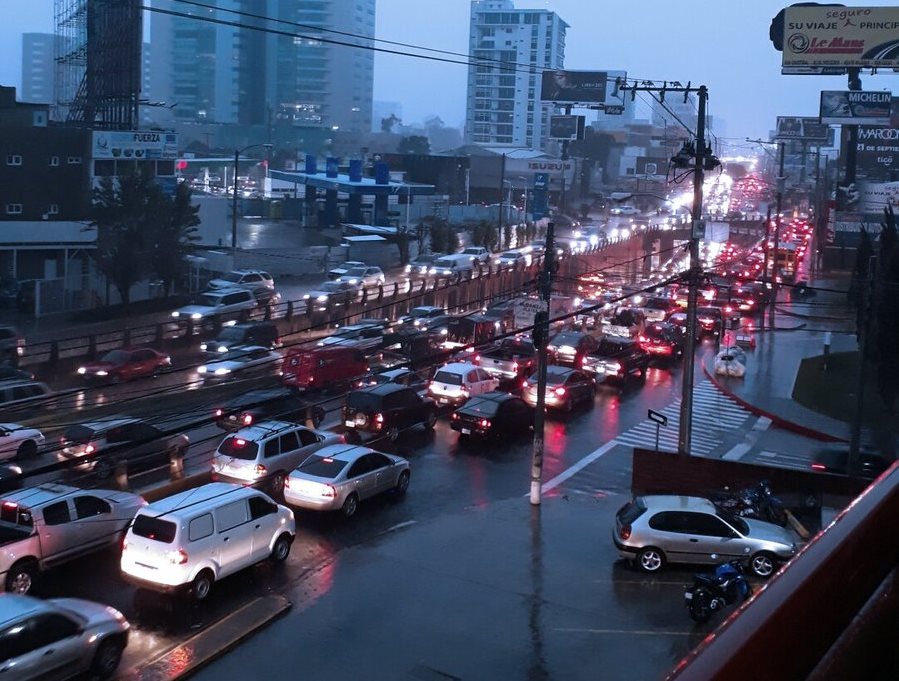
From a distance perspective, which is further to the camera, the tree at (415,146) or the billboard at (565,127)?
the tree at (415,146)

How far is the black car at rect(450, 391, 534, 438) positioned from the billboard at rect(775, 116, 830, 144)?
54.3m

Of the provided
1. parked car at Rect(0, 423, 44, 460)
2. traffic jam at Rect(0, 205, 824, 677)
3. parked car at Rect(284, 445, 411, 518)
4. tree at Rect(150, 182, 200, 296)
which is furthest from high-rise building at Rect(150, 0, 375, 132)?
parked car at Rect(284, 445, 411, 518)

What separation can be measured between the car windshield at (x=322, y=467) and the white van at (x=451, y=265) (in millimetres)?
25874

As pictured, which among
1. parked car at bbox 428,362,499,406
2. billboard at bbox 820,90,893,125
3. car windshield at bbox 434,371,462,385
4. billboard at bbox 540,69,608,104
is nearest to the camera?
parked car at bbox 428,362,499,406

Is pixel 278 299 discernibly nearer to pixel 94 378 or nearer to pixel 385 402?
pixel 94 378

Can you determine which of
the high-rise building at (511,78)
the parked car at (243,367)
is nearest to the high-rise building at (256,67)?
the high-rise building at (511,78)

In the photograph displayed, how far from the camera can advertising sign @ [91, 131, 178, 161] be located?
35844mm

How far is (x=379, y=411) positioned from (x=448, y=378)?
3495 millimetres

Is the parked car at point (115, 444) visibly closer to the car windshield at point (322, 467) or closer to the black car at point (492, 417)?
the car windshield at point (322, 467)

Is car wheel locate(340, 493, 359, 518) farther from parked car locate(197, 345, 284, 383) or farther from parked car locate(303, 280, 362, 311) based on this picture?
parked car locate(303, 280, 362, 311)

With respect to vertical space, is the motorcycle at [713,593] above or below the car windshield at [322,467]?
below

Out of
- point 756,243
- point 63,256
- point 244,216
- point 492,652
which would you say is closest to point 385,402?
point 492,652

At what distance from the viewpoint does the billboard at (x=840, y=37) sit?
152ft

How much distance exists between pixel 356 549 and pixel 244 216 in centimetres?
4844
